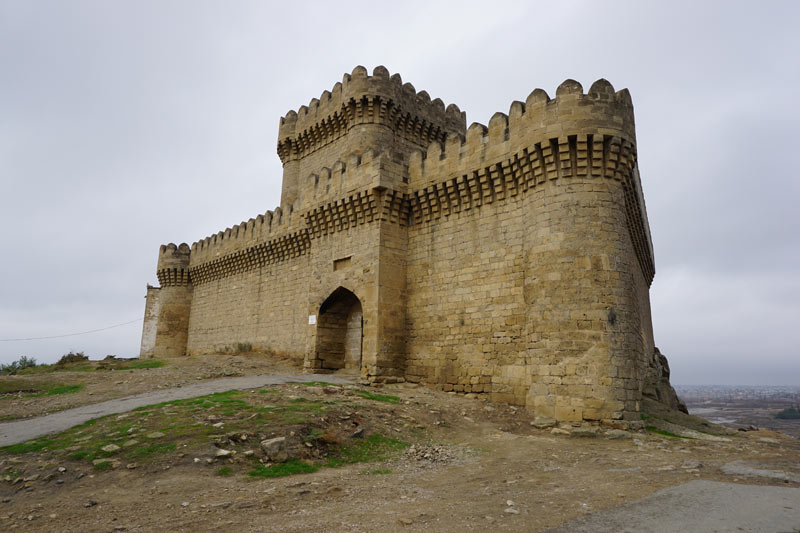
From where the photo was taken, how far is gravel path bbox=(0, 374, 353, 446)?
767 centimetres

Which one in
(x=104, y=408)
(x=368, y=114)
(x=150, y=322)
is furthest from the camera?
(x=150, y=322)

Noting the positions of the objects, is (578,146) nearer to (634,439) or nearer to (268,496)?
(634,439)

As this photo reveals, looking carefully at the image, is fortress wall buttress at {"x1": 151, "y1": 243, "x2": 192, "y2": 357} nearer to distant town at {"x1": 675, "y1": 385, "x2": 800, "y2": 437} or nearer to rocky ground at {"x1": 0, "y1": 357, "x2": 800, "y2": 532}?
rocky ground at {"x1": 0, "y1": 357, "x2": 800, "y2": 532}

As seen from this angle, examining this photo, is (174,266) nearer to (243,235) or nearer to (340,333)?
(243,235)

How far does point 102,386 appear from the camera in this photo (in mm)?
12789

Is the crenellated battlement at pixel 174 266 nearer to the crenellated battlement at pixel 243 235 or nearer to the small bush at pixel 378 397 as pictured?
the crenellated battlement at pixel 243 235

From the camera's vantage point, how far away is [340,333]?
14633mm

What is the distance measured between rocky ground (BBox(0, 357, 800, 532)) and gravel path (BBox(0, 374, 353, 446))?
830 mm

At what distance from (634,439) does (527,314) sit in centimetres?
293

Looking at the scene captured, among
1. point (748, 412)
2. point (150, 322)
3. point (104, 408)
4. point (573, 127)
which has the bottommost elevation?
point (748, 412)

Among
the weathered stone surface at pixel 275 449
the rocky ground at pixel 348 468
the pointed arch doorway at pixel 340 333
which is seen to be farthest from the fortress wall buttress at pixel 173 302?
the weathered stone surface at pixel 275 449

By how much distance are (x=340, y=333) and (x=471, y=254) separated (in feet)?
16.4

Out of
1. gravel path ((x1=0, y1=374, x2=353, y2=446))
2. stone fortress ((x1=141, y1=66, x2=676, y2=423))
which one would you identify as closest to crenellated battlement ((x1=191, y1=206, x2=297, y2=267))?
stone fortress ((x1=141, y1=66, x2=676, y2=423))

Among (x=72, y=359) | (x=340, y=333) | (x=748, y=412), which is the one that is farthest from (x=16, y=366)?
(x=748, y=412)
